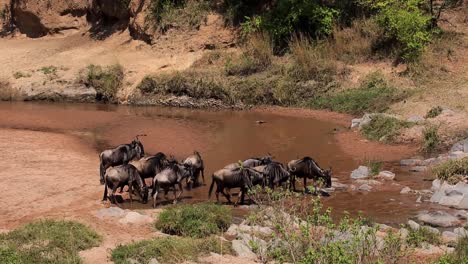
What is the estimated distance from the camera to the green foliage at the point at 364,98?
2238cm

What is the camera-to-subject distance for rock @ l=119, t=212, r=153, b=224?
11344 millimetres

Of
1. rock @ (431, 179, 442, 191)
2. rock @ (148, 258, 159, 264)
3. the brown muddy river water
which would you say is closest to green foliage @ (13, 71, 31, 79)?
the brown muddy river water

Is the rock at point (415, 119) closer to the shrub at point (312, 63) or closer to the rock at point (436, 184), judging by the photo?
the rock at point (436, 184)

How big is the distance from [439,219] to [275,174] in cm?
330

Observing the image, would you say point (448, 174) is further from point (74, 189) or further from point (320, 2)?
point (320, 2)

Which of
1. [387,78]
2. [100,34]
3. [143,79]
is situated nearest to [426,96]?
[387,78]

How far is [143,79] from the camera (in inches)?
1109

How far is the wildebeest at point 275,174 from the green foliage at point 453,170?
11.6 feet

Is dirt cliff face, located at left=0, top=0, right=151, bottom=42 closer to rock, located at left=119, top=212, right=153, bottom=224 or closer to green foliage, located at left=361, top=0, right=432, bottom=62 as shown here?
green foliage, located at left=361, top=0, right=432, bottom=62

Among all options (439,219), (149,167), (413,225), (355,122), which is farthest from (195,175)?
(355,122)

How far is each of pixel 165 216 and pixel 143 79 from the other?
1777 cm

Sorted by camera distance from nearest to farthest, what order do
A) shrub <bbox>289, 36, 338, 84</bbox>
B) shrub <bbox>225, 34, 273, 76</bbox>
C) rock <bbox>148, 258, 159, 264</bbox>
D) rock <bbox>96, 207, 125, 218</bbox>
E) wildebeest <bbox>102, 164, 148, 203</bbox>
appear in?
rock <bbox>148, 258, 159, 264</bbox> < rock <bbox>96, 207, 125, 218</bbox> < wildebeest <bbox>102, 164, 148, 203</bbox> < shrub <bbox>289, 36, 338, 84</bbox> < shrub <bbox>225, 34, 273, 76</bbox>

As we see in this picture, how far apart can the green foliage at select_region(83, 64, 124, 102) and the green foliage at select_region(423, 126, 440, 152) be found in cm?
1513

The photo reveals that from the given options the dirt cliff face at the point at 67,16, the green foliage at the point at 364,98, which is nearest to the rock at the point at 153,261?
the green foliage at the point at 364,98
